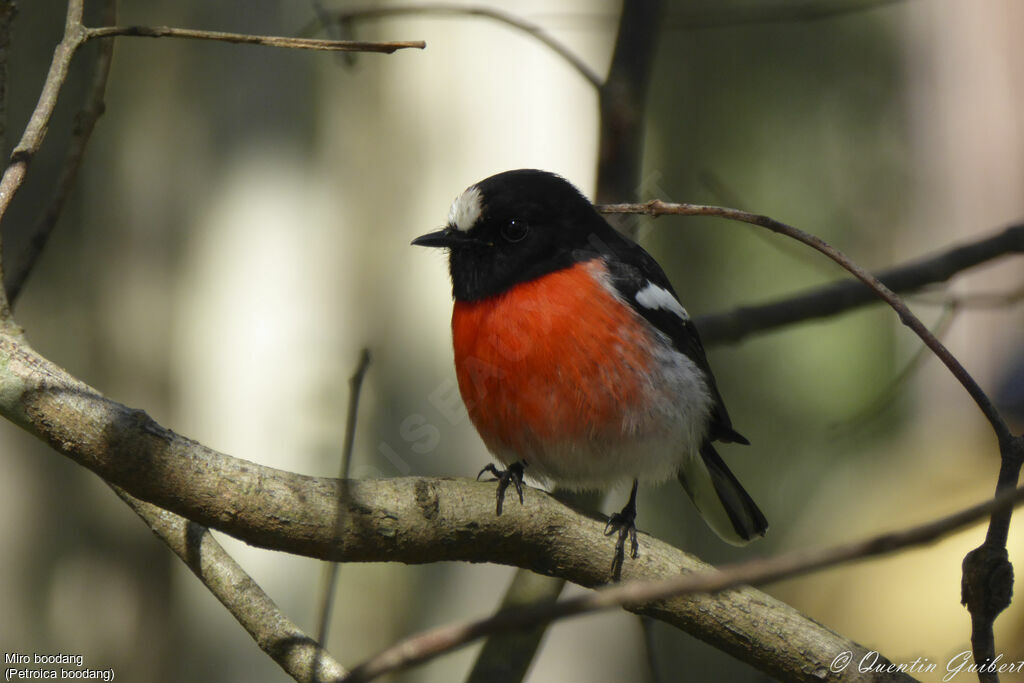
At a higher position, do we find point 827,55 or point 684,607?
point 827,55

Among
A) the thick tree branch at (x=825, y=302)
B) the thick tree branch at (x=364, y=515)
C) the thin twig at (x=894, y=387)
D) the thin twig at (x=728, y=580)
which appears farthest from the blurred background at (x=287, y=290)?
the thin twig at (x=728, y=580)

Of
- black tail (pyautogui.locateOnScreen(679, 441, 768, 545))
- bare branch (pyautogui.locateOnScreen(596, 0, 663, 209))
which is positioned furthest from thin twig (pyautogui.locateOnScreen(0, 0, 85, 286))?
black tail (pyautogui.locateOnScreen(679, 441, 768, 545))

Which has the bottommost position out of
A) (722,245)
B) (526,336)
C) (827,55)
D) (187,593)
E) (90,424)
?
(90,424)

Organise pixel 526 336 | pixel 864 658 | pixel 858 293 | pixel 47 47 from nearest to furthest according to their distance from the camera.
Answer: pixel 864 658 → pixel 526 336 → pixel 858 293 → pixel 47 47

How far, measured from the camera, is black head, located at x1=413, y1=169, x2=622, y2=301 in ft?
10.2

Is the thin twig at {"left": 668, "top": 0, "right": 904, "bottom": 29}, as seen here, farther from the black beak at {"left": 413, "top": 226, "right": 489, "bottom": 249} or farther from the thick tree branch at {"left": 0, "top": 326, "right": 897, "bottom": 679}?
the thick tree branch at {"left": 0, "top": 326, "right": 897, "bottom": 679}

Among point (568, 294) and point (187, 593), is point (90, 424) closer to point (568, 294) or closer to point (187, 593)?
point (568, 294)

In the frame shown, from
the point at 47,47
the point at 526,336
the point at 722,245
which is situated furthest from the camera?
the point at 722,245

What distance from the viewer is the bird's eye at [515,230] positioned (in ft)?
10.4

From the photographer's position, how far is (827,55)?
5059 mm

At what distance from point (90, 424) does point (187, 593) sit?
261 cm

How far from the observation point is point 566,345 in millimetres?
2932

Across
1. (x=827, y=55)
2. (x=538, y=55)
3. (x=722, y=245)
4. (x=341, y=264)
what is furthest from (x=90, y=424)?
(x=827, y=55)

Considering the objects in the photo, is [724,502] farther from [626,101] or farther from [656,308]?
[626,101]
